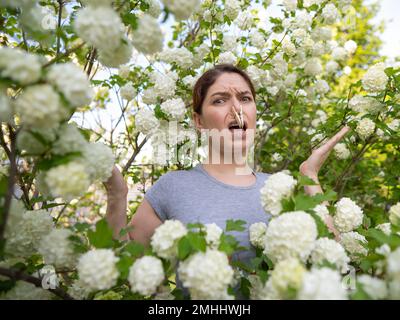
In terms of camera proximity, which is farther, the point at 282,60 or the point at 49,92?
the point at 282,60

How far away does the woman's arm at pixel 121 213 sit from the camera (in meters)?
1.86

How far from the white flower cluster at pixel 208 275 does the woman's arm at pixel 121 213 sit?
71 cm

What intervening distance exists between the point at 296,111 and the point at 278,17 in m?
0.99

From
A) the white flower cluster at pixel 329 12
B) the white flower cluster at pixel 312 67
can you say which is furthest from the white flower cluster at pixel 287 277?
the white flower cluster at pixel 312 67

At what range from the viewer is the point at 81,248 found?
134 centimetres

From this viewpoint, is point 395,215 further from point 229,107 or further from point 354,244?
point 229,107

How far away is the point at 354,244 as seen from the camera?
1.78m

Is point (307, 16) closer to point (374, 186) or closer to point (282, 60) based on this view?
point (282, 60)

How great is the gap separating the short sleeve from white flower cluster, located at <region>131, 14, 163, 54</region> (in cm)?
97

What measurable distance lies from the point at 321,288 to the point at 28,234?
1.17 meters

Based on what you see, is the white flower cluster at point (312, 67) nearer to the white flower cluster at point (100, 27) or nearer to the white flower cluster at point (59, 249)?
the white flower cluster at point (100, 27)

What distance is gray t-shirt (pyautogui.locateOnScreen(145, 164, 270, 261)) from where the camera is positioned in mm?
1946
